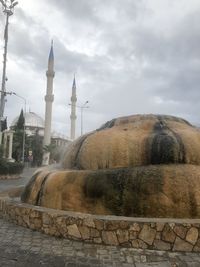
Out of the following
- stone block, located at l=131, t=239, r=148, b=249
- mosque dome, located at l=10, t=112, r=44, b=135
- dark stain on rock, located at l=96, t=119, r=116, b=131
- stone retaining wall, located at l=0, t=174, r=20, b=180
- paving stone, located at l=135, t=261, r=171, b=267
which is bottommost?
paving stone, located at l=135, t=261, r=171, b=267

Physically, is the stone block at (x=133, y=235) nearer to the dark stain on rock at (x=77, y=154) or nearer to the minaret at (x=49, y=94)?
the dark stain on rock at (x=77, y=154)

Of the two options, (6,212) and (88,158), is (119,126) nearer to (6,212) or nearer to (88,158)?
(88,158)

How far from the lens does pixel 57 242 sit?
22.5 feet

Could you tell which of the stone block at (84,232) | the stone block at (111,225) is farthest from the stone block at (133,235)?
the stone block at (84,232)

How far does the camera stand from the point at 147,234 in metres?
6.52

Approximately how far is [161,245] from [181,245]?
0.33m

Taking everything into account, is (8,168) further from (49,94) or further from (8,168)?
(49,94)

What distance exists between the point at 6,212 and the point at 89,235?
2.87 meters

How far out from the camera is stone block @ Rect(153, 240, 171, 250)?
644 centimetres

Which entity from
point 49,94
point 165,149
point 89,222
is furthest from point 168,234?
point 49,94

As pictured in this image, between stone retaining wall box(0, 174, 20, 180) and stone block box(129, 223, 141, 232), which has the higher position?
stone block box(129, 223, 141, 232)

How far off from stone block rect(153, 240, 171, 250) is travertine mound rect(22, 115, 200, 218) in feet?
2.96

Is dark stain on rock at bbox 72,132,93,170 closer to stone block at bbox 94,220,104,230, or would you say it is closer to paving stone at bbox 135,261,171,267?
stone block at bbox 94,220,104,230

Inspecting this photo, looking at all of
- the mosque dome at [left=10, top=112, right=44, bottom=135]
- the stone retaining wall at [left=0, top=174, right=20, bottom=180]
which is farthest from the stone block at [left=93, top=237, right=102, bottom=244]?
the mosque dome at [left=10, top=112, right=44, bottom=135]
